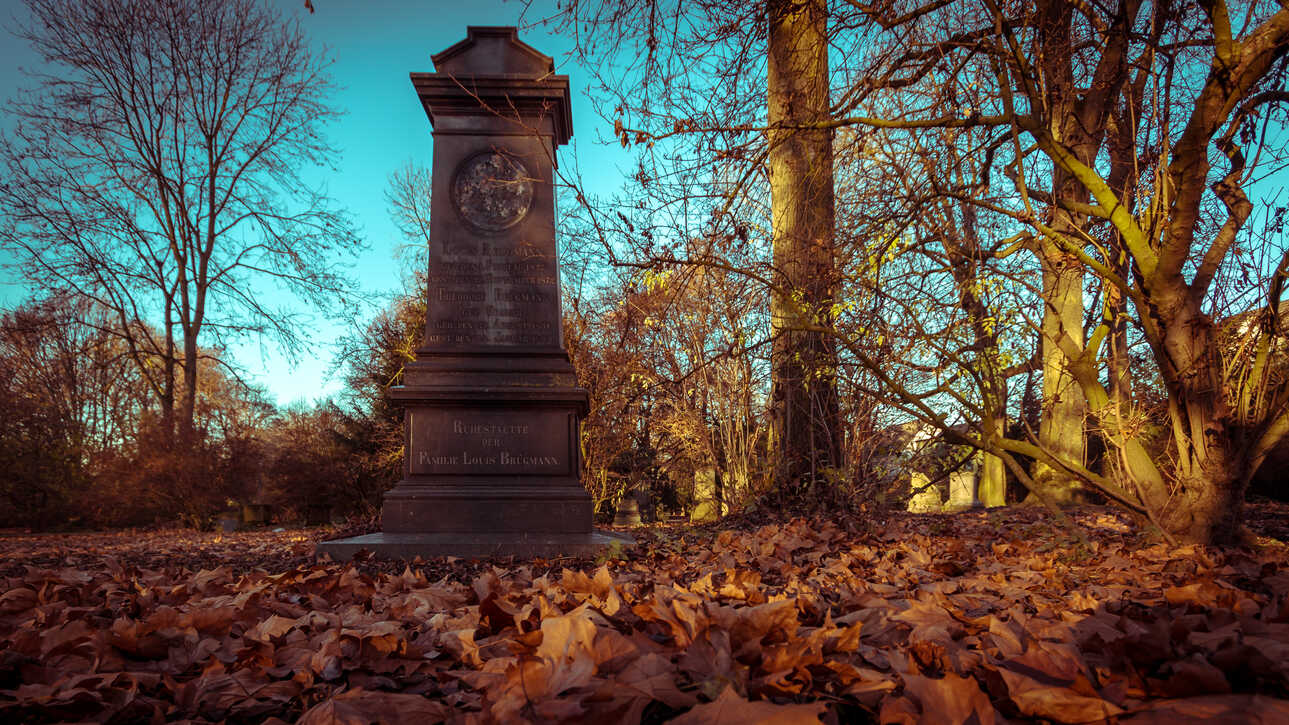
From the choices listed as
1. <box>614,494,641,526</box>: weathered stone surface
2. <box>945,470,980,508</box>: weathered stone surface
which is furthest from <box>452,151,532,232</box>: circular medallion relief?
<box>945,470,980,508</box>: weathered stone surface

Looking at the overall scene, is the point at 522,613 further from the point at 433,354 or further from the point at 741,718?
the point at 433,354

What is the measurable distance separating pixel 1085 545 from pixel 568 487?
13.8ft

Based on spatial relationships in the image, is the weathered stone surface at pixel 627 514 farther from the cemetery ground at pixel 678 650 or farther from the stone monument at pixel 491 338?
the cemetery ground at pixel 678 650

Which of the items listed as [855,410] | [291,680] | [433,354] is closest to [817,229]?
[855,410]

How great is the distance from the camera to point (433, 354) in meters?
7.05

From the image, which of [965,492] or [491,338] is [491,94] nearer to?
[491,338]

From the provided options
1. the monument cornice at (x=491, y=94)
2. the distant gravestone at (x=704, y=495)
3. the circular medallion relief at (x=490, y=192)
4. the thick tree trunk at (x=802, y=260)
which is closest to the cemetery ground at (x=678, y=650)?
the thick tree trunk at (x=802, y=260)

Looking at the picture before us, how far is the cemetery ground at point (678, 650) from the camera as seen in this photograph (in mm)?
1211

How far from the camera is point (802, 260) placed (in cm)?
639

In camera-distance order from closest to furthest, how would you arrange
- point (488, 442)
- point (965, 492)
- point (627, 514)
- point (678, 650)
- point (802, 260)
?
point (678, 650)
point (802, 260)
point (488, 442)
point (627, 514)
point (965, 492)

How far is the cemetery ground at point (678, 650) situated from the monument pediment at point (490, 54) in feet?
19.0

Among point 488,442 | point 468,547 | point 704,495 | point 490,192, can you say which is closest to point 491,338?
point 488,442

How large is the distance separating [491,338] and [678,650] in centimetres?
587

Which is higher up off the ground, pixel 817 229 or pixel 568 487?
pixel 817 229
